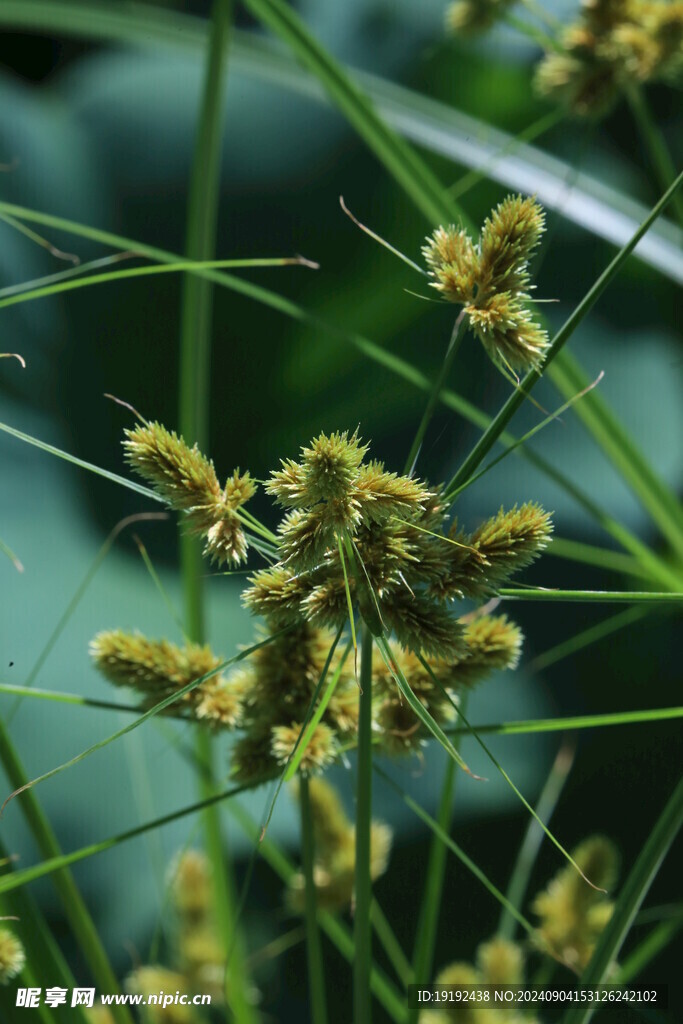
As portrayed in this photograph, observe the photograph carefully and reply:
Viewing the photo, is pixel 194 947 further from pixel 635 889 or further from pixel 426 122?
pixel 426 122

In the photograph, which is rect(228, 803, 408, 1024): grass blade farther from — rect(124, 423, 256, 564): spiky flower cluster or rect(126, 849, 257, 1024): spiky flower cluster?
rect(124, 423, 256, 564): spiky flower cluster

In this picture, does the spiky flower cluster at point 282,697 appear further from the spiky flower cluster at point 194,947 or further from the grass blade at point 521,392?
the spiky flower cluster at point 194,947

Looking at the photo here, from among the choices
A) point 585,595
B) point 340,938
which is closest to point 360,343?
point 585,595

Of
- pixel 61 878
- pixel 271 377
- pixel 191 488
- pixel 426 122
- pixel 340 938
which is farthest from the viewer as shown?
pixel 271 377

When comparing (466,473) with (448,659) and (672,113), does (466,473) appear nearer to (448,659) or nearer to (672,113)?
(448,659)

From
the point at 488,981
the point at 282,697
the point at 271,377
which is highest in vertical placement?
the point at 271,377

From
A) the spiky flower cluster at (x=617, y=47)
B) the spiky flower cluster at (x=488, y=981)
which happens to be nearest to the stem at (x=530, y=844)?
the spiky flower cluster at (x=488, y=981)

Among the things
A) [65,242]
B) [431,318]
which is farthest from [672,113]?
[65,242]

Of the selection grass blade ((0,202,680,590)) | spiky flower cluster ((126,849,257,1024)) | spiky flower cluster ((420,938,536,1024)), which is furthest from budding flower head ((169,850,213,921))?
grass blade ((0,202,680,590))
